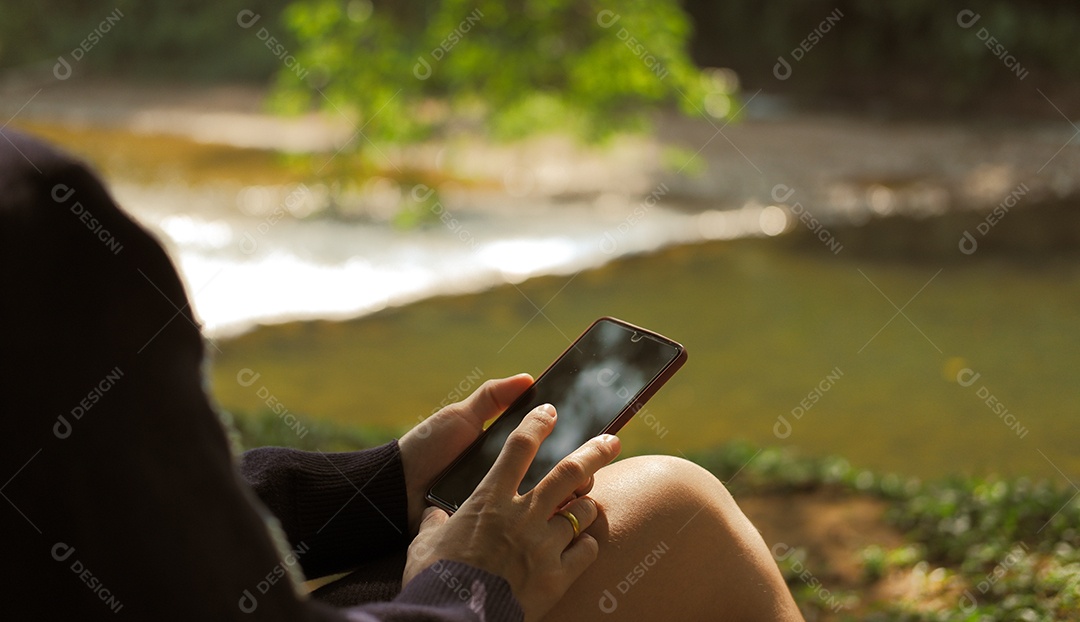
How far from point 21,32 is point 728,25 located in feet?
39.0

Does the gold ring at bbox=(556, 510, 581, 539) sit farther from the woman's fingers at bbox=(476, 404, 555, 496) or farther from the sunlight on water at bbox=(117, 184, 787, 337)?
the sunlight on water at bbox=(117, 184, 787, 337)

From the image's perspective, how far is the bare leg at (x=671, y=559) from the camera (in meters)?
1.52

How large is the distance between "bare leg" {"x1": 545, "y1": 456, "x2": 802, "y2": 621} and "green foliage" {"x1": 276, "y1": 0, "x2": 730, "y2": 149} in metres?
5.14

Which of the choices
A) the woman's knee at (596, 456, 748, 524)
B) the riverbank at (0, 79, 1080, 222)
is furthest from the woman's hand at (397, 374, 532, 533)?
the riverbank at (0, 79, 1080, 222)

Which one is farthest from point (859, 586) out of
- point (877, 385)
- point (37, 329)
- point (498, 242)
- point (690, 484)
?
point (498, 242)

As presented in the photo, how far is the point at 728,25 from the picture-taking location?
560 inches

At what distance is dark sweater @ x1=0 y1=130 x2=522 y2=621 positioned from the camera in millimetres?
896

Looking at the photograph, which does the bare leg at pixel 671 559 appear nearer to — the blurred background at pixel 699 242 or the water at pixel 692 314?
the blurred background at pixel 699 242

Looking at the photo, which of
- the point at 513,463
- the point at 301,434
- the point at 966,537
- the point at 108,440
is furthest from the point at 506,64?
the point at 108,440

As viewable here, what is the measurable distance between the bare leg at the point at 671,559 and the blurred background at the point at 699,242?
1.34 metres

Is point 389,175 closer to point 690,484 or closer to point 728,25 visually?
point 728,25

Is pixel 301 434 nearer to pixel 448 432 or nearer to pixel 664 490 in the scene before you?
pixel 448 432

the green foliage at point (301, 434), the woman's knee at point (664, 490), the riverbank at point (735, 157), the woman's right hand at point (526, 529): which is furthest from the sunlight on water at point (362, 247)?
the woman's right hand at point (526, 529)

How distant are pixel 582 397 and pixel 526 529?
12.1 inches
